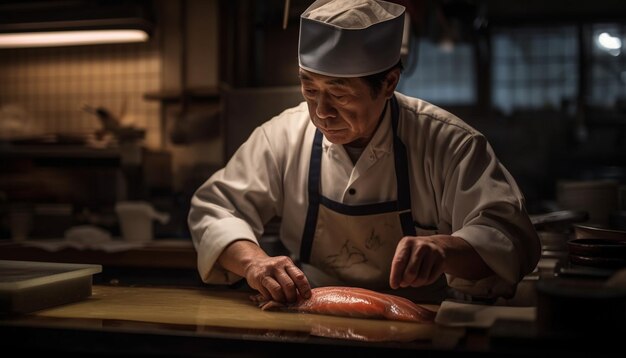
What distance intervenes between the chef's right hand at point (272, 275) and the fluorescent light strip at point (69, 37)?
2986 millimetres

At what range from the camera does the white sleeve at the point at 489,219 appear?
2.13 meters

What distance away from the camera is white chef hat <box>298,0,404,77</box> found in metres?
2.24

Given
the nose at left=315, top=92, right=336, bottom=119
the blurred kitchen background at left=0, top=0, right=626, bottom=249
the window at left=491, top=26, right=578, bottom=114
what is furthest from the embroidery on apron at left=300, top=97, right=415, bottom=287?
the window at left=491, top=26, right=578, bottom=114

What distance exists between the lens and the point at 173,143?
5.43 meters

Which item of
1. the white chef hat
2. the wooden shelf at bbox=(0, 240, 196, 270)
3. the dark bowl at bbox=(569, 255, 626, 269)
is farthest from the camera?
the wooden shelf at bbox=(0, 240, 196, 270)

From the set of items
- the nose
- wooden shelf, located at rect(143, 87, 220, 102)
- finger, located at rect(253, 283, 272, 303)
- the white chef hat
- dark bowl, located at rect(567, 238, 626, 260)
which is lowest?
finger, located at rect(253, 283, 272, 303)

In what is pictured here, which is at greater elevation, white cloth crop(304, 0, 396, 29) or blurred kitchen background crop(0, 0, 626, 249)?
white cloth crop(304, 0, 396, 29)

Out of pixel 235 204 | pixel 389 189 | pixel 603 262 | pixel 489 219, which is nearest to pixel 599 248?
pixel 603 262

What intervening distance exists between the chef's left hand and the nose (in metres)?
0.60

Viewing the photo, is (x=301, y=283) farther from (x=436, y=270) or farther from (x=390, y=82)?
(x=390, y=82)

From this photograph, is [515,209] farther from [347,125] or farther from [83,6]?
[83,6]

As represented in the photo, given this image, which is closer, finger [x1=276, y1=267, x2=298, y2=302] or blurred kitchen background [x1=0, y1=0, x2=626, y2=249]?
finger [x1=276, y1=267, x2=298, y2=302]

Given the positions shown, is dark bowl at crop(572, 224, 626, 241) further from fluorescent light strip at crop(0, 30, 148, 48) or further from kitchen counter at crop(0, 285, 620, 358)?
fluorescent light strip at crop(0, 30, 148, 48)

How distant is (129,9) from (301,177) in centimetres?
260
